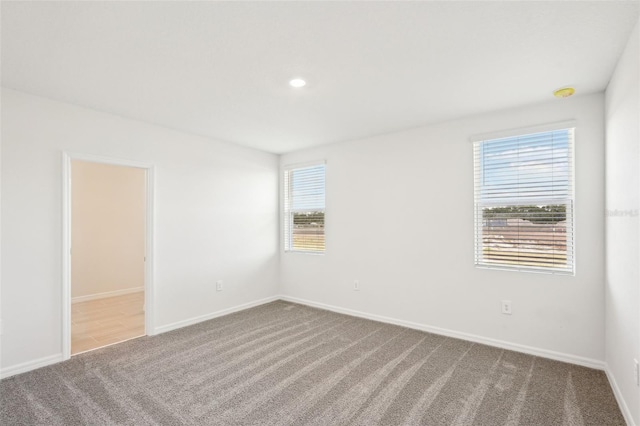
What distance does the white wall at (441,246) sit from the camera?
2877 millimetres

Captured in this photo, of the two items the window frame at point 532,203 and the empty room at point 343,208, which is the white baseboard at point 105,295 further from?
the window frame at point 532,203

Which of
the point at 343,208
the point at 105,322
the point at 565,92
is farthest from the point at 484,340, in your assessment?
the point at 105,322

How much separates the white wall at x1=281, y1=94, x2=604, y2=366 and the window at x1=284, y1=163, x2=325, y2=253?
0.17 m

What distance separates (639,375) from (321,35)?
2.76 metres

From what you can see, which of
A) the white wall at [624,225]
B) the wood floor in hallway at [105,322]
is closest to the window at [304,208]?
the wood floor in hallway at [105,322]

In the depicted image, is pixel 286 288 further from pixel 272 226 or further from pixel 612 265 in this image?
pixel 612 265

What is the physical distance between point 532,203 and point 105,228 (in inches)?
251

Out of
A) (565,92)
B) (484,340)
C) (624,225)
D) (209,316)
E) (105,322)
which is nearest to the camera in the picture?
(624,225)

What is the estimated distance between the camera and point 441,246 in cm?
370

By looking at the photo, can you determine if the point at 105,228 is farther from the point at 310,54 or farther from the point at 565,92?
the point at 565,92

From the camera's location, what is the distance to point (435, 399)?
233cm

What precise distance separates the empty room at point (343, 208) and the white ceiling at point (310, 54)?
0.06ft

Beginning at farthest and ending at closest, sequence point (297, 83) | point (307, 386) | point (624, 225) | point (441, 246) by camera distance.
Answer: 1. point (441, 246)
2. point (297, 83)
3. point (307, 386)
4. point (624, 225)

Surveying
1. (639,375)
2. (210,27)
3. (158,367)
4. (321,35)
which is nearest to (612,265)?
(639,375)
